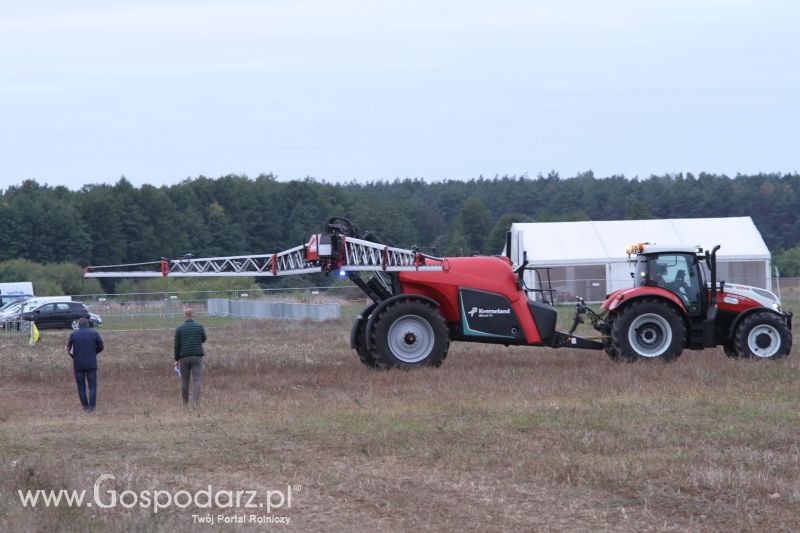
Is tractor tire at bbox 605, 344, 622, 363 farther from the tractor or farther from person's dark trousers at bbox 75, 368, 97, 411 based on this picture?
person's dark trousers at bbox 75, 368, 97, 411

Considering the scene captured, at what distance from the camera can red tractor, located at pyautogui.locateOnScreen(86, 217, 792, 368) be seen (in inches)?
798

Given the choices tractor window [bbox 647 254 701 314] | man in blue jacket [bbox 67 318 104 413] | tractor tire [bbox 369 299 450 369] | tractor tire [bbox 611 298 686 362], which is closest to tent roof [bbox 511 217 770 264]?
tractor window [bbox 647 254 701 314]

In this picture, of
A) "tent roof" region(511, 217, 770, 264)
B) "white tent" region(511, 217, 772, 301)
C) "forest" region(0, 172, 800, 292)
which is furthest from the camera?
"forest" region(0, 172, 800, 292)

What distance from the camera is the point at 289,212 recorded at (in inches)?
3770

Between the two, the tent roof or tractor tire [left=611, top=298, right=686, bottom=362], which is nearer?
tractor tire [left=611, top=298, right=686, bottom=362]

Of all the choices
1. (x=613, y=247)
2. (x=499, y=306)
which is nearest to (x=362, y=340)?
(x=499, y=306)

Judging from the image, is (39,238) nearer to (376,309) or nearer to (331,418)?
(376,309)

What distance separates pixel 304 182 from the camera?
10031cm

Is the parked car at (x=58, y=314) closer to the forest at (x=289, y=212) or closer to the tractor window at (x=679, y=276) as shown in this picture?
the forest at (x=289, y=212)

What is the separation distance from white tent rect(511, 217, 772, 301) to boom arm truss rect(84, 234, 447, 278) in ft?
96.3

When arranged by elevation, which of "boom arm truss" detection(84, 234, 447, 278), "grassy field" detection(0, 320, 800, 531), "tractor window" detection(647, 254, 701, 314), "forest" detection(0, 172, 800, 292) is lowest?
"grassy field" detection(0, 320, 800, 531)

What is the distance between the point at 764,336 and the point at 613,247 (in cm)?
3190

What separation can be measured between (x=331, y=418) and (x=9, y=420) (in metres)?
4.68

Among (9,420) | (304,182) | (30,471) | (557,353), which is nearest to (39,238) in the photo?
(304,182)
